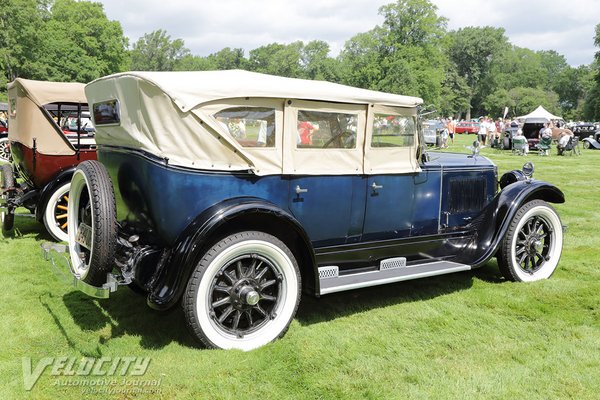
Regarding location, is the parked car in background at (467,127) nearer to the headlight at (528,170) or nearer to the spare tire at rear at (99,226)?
the headlight at (528,170)

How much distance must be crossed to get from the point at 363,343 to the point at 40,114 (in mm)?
5603

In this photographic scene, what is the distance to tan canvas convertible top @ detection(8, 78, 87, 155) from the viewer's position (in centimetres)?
658

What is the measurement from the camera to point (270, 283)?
3436mm

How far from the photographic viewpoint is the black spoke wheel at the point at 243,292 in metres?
3.15

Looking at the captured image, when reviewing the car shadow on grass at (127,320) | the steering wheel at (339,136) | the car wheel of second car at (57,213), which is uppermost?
the steering wheel at (339,136)

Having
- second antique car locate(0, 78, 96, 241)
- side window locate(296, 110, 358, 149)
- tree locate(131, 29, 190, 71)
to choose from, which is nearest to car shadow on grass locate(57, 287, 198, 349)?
side window locate(296, 110, 358, 149)

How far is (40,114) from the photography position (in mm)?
6617

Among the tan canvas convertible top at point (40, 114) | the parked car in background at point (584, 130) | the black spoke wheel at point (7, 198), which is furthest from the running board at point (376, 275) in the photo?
the parked car in background at point (584, 130)

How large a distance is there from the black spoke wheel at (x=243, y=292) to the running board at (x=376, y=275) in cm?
36

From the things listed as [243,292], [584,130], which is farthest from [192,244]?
[584,130]

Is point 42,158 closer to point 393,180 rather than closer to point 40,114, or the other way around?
point 40,114

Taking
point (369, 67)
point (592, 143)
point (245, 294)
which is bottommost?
point (245, 294)

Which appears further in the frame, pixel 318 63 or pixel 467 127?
pixel 318 63

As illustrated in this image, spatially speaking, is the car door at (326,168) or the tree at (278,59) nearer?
the car door at (326,168)
